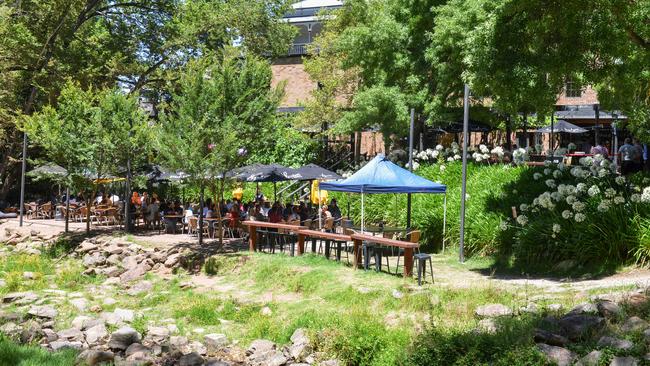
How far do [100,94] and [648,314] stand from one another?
20016 mm

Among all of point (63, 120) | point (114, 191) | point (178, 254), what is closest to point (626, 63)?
point (178, 254)

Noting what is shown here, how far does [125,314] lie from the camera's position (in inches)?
620

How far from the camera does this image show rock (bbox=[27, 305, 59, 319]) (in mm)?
16419

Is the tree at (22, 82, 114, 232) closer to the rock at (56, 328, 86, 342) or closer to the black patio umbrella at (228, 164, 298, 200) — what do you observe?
the black patio umbrella at (228, 164, 298, 200)

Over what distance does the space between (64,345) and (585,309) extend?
926 centimetres

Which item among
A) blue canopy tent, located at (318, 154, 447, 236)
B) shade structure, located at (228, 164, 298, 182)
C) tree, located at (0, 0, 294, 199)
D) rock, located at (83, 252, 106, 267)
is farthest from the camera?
tree, located at (0, 0, 294, 199)

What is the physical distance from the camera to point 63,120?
81.7ft

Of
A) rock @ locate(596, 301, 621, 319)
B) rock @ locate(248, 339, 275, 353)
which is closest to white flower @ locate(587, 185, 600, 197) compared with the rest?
rock @ locate(596, 301, 621, 319)

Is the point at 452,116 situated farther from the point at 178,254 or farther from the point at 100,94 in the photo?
the point at 100,94

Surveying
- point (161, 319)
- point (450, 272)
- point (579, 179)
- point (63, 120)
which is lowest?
point (161, 319)

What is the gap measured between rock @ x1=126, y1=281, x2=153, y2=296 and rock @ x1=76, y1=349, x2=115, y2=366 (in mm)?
5730

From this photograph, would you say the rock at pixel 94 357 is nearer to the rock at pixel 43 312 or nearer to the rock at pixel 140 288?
the rock at pixel 43 312

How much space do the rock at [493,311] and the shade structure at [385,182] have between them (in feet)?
→ 17.3

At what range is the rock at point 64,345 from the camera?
13.7 m
